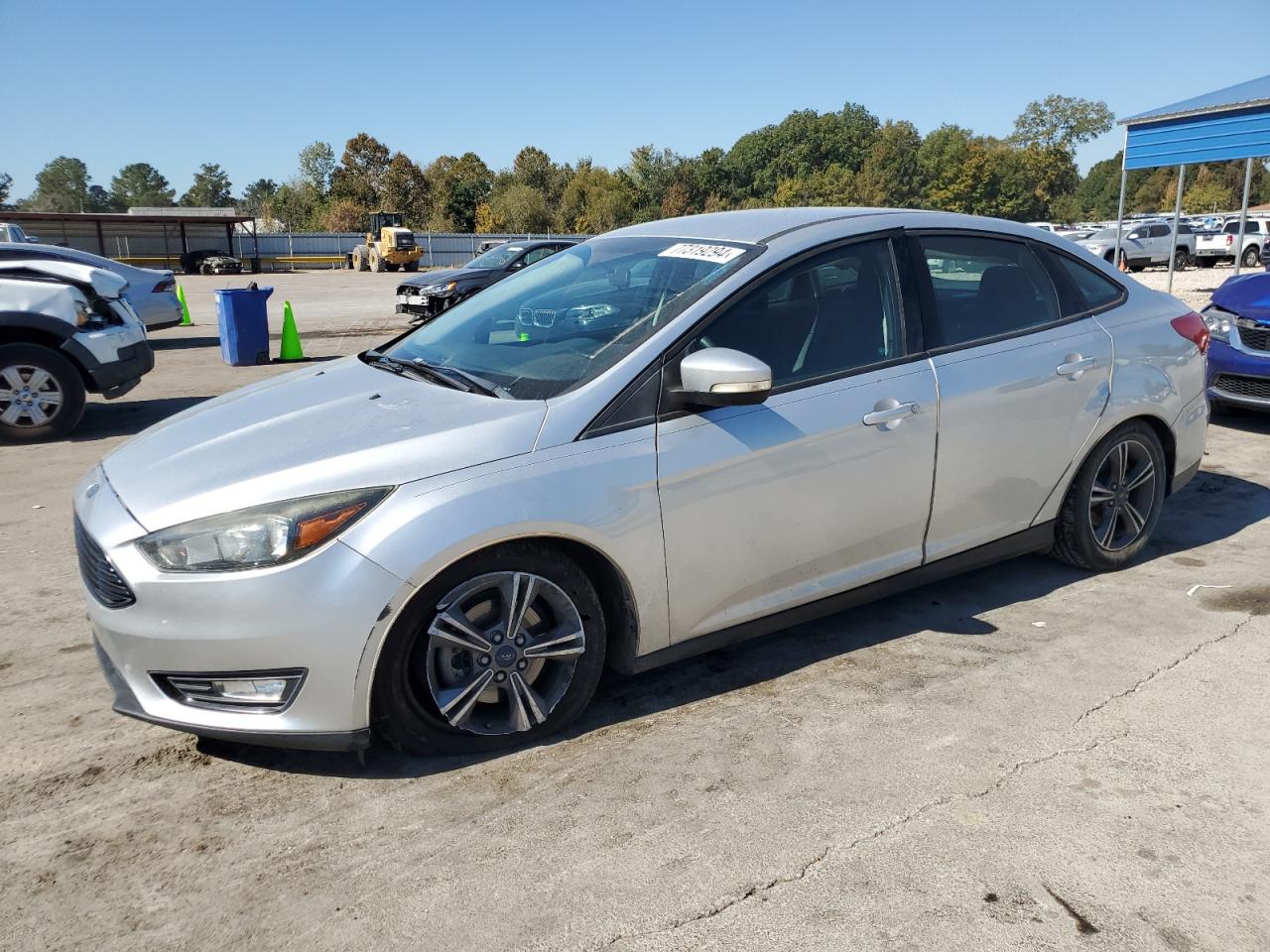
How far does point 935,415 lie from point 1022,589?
1292mm

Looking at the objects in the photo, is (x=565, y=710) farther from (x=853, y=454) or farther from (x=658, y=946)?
(x=853, y=454)

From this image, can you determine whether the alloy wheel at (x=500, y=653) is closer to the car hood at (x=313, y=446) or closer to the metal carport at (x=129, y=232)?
the car hood at (x=313, y=446)

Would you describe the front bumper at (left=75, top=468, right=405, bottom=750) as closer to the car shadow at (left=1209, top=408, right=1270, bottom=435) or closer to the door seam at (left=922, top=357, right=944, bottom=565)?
the door seam at (left=922, top=357, right=944, bottom=565)

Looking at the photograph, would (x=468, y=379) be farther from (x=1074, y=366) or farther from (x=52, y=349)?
(x=52, y=349)

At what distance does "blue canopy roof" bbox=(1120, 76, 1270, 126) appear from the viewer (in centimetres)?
1753

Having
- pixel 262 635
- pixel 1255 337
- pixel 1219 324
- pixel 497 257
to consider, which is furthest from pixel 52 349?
pixel 497 257

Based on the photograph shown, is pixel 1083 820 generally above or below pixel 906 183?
below

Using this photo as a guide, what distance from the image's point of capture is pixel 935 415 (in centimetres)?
388

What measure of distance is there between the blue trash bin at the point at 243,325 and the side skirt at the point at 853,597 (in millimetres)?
10821

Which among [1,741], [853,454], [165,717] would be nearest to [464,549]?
[165,717]

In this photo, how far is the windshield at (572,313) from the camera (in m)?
3.46

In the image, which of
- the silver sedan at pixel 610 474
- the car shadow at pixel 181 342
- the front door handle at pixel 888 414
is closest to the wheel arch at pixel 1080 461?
the silver sedan at pixel 610 474

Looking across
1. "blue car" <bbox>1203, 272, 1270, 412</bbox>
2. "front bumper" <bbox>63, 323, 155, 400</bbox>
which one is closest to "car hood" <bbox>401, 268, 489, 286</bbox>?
"front bumper" <bbox>63, 323, 155, 400</bbox>

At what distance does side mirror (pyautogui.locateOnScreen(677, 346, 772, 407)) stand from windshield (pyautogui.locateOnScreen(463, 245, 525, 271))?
603 inches
